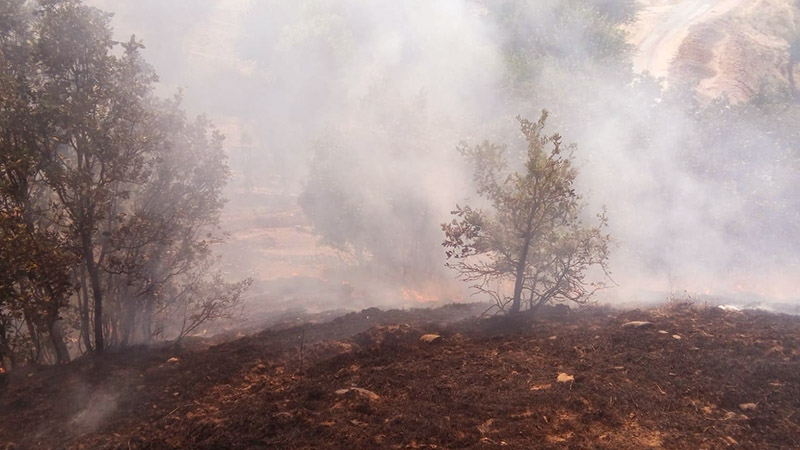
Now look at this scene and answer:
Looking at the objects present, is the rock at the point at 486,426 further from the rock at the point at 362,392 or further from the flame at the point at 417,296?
the flame at the point at 417,296

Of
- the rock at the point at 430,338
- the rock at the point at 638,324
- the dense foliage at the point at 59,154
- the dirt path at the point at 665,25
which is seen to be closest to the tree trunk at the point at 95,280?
the dense foliage at the point at 59,154

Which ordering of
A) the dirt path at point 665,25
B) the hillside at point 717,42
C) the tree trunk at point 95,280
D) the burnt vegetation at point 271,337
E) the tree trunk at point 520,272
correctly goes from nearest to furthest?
the burnt vegetation at point 271,337 → the tree trunk at point 95,280 → the tree trunk at point 520,272 → the hillside at point 717,42 → the dirt path at point 665,25

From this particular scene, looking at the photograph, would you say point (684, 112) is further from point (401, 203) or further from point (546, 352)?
point (546, 352)

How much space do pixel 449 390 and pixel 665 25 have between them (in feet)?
107

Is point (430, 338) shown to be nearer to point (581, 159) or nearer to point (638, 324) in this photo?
point (638, 324)

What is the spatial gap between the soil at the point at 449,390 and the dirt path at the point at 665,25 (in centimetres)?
2284

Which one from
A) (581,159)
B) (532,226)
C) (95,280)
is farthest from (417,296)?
(95,280)

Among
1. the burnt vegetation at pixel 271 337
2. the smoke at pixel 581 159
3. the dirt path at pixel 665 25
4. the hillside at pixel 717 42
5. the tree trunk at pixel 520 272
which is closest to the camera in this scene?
the burnt vegetation at pixel 271 337

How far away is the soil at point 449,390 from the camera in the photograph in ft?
16.7

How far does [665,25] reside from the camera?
3134 centimetres

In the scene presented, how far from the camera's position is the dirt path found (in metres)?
27.7

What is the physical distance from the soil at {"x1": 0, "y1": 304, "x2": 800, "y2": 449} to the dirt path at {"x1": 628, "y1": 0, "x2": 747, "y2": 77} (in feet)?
74.9

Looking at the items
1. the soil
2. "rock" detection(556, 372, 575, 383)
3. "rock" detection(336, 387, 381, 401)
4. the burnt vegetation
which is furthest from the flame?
"rock" detection(336, 387, 381, 401)

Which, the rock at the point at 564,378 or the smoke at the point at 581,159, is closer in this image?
the rock at the point at 564,378
